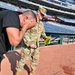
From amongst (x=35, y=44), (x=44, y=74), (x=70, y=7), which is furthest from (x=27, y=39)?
→ (x=70, y=7)

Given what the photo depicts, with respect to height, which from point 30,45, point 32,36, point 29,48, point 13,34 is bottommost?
point 29,48

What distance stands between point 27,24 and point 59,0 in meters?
42.5

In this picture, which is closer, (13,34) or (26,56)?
(13,34)

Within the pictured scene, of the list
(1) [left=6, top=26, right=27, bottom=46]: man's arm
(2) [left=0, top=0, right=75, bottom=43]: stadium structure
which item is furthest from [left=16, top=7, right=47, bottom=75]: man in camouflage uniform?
(2) [left=0, top=0, right=75, bottom=43]: stadium structure

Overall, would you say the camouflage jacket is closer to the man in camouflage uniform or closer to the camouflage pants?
the man in camouflage uniform

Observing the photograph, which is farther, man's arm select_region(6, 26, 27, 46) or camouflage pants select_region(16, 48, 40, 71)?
camouflage pants select_region(16, 48, 40, 71)

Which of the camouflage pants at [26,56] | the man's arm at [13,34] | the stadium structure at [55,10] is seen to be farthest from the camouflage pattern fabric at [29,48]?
the stadium structure at [55,10]

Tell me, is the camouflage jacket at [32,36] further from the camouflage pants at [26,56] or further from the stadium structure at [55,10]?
the stadium structure at [55,10]

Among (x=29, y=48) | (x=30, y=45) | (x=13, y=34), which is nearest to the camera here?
(x=13, y=34)

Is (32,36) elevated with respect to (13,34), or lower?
lower

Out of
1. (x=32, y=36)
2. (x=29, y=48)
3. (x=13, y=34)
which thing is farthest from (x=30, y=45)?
(x=13, y=34)

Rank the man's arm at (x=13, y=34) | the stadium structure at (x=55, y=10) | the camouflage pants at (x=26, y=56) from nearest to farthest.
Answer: the man's arm at (x=13, y=34), the camouflage pants at (x=26, y=56), the stadium structure at (x=55, y=10)

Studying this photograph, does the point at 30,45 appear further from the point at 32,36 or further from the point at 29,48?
the point at 32,36

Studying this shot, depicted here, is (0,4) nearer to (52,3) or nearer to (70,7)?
(52,3)
